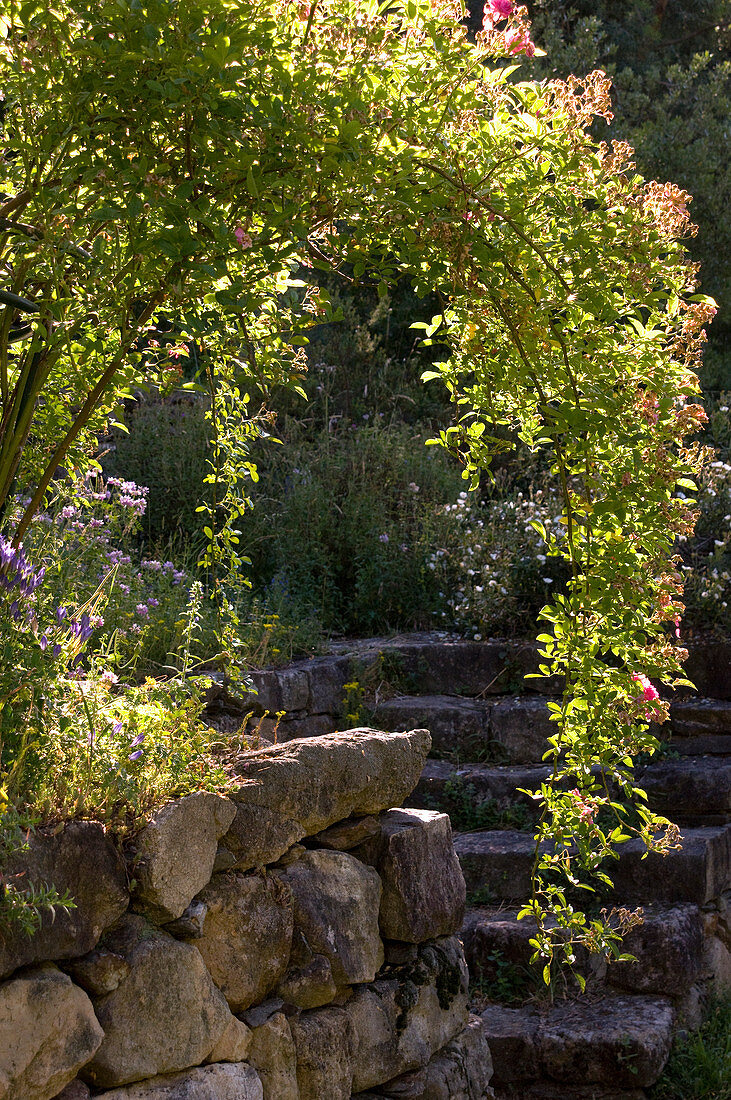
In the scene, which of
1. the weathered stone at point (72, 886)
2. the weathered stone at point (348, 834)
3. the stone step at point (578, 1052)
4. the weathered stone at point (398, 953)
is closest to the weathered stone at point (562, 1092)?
the stone step at point (578, 1052)

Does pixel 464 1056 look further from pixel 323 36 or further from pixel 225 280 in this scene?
pixel 323 36

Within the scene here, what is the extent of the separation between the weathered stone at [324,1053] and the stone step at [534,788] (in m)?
2.30

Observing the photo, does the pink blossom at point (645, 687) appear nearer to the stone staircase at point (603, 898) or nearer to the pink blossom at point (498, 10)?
the pink blossom at point (498, 10)

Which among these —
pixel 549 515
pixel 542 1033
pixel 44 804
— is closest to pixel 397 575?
pixel 549 515

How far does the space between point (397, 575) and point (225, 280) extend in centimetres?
379

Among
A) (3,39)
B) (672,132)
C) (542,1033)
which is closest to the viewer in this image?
(3,39)

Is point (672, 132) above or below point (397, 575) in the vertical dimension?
above

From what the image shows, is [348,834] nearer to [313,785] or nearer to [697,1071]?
[313,785]

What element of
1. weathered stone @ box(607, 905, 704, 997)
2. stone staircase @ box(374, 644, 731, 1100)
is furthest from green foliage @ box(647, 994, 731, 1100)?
weathered stone @ box(607, 905, 704, 997)

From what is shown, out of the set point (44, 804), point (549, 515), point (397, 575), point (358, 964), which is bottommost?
point (358, 964)

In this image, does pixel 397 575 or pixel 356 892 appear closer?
pixel 356 892

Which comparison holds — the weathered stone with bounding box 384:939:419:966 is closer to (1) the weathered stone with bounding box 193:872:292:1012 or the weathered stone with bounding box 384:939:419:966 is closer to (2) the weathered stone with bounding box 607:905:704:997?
(1) the weathered stone with bounding box 193:872:292:1012

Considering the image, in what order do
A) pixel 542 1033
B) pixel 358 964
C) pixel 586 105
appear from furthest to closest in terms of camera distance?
pixel 542 1033, pixel 358 964, pixel 586 105

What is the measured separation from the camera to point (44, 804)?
1961 mm
